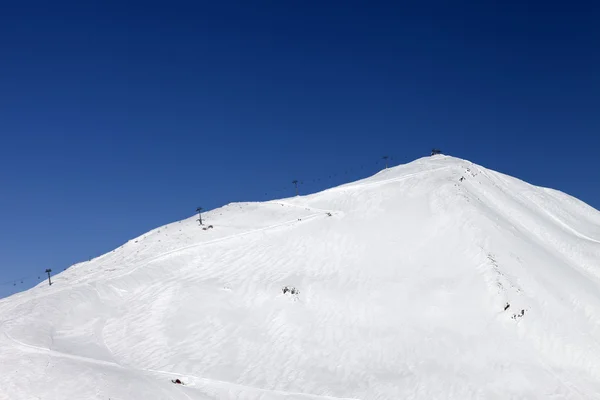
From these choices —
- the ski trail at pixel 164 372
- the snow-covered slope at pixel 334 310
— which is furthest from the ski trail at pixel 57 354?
the snow-covered slope at pixel 334 310

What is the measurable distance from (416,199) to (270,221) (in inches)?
499

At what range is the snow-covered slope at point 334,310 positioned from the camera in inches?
1212

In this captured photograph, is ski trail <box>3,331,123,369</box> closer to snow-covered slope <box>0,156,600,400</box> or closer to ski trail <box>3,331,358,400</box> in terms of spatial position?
ski trail <box>3,331,358,400</box>

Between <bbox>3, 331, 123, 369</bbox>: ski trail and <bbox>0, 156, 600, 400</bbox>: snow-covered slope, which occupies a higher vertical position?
<bbox>0, 156, 600, 400</bbox>: snow-covered slope

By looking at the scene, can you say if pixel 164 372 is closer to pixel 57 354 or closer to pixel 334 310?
pixel 57 354

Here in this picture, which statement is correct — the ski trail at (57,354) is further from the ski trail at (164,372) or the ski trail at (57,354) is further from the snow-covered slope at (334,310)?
the snow-covered slope at (334,310)

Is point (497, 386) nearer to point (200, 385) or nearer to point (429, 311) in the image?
point (429, 311)

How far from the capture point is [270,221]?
2061 inches

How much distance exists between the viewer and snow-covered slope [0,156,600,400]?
101ft

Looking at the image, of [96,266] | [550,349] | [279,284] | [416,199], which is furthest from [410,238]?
[96,266]

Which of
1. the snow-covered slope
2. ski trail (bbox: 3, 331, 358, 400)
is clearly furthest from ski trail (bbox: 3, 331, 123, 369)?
the snow-covered slope

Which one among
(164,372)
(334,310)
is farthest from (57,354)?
(334,310)

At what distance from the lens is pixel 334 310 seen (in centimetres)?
3850

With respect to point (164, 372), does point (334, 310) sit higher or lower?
higher
